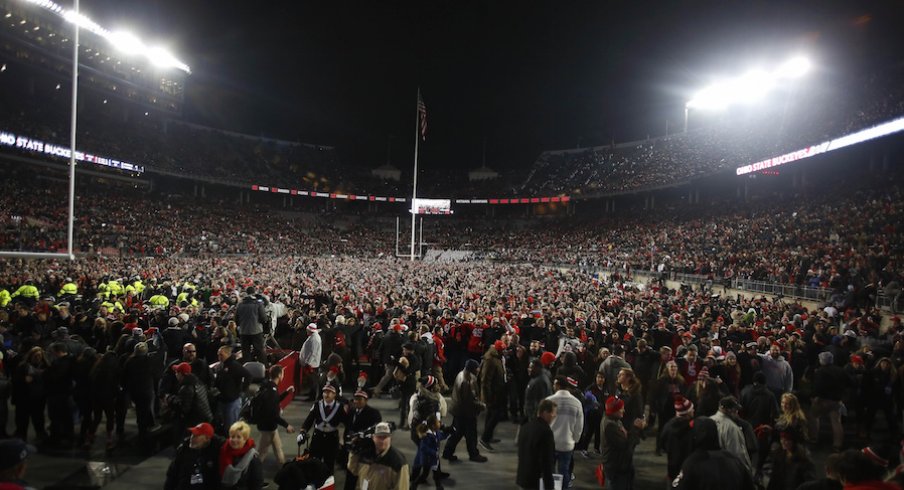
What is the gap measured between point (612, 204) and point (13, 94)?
57290 millimetres

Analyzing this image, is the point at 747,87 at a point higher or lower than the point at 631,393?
higher

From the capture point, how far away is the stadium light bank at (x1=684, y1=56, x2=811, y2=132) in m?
40.5

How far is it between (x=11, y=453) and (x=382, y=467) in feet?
8.71

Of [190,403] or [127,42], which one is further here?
[127,42]

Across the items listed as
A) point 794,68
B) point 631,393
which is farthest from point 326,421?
point 794,68

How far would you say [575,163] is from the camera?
64.6m

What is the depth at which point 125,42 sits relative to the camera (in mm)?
49281

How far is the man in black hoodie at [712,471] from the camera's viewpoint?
4098 millimetres

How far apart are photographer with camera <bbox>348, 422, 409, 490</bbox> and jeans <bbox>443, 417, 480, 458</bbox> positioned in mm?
2595

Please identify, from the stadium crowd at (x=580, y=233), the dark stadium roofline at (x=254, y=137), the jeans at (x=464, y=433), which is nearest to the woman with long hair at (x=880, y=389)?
the jeans at (x=464, y=433)

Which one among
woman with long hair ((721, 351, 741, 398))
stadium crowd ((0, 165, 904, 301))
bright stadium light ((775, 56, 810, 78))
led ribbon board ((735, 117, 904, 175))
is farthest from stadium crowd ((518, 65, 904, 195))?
woman with long hair ((721, 351, 741, 398))

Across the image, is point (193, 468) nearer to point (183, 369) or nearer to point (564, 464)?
point (183, 369)

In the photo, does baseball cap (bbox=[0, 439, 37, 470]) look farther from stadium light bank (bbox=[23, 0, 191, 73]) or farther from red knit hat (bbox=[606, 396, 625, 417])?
stadium light bank (bbox=[23, 0, 191, 73])

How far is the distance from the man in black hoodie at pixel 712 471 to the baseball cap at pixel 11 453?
16.6 ft
